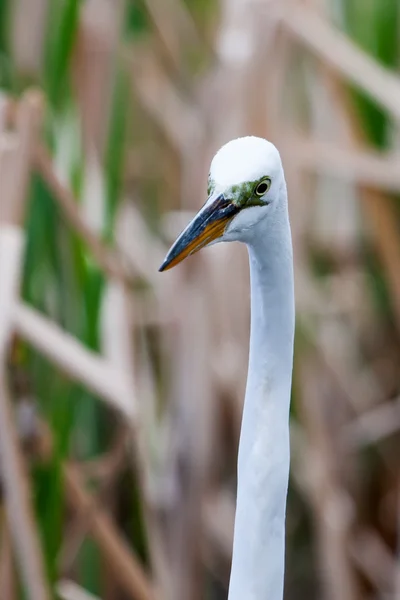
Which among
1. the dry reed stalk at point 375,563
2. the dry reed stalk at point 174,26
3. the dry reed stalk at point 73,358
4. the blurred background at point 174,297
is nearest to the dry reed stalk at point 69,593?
the blurred background at point 174,297

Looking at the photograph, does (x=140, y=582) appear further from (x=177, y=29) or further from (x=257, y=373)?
(x=177, y=29)

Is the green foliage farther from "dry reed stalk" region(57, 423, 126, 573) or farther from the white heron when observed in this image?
the white heron

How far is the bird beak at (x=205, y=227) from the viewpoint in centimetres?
33

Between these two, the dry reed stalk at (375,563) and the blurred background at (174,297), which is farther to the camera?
the dry reed stalk at (375,563)

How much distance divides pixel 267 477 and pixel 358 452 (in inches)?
32.9

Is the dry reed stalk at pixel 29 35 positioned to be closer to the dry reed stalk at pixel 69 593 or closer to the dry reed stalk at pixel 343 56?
the dry reed stalk at pixel 343 56

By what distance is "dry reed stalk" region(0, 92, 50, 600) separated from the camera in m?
0.59

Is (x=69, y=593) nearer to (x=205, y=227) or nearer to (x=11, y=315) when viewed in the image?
(x=11, y=315)

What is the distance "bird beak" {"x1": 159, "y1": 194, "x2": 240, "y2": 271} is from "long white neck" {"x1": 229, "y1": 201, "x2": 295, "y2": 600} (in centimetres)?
3

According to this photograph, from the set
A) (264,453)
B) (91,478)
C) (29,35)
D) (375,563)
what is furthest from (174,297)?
(264,453)

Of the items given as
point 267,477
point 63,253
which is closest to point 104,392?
point 63,253

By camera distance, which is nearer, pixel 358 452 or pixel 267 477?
pixel 267 477

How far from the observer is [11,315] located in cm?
61

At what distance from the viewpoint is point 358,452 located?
1.17 metres
